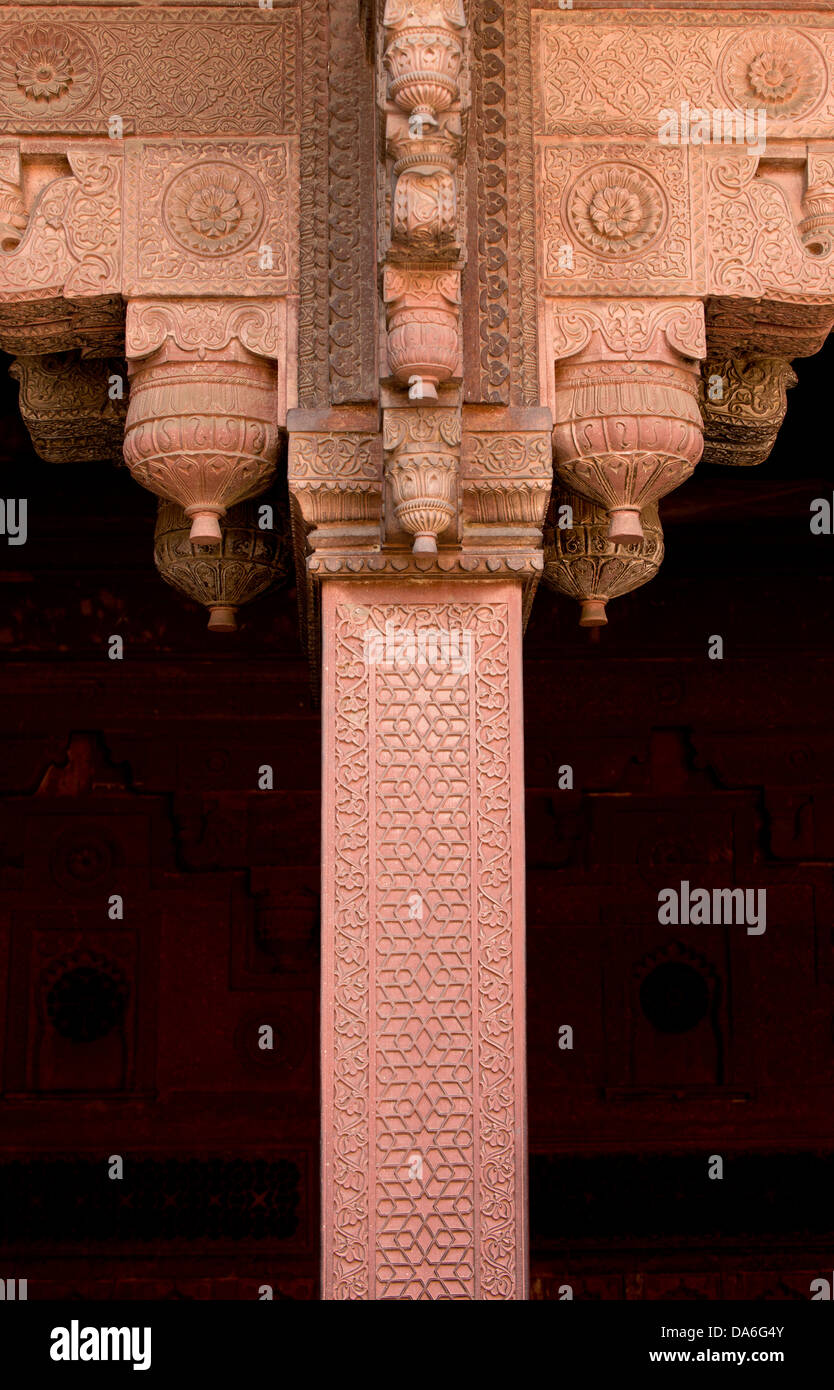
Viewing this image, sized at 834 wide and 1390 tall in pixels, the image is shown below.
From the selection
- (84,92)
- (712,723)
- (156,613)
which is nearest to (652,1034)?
(712,723)

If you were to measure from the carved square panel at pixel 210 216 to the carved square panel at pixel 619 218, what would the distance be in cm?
56

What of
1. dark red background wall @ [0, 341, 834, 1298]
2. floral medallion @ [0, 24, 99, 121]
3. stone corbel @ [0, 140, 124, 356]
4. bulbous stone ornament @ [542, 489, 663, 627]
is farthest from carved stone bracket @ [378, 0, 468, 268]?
dark red background wall @ [0, 341, 834, 1298]

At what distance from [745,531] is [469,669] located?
2.80 m

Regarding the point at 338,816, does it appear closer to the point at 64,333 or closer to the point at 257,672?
the point at 64,333

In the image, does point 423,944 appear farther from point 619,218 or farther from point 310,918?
point 310,918

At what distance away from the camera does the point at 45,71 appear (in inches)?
144

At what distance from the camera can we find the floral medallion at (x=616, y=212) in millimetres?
3590

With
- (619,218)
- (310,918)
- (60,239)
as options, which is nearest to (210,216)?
(60,239)

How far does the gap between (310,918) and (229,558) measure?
6.11 feet

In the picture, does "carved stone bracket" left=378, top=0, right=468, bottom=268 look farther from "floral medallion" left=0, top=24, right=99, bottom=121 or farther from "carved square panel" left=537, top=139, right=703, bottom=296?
"floral medallion" left=0, top=24, right=99, bottom=121

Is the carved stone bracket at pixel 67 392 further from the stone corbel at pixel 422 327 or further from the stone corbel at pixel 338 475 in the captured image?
the stone corbel at pixel 422 327

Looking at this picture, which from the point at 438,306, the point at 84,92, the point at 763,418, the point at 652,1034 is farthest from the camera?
the point at 652,1034

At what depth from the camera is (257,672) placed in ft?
19.0

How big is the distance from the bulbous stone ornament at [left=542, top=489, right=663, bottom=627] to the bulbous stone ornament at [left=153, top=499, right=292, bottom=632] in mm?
673
